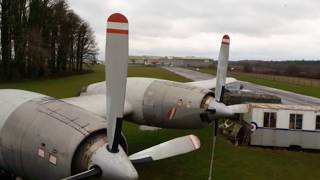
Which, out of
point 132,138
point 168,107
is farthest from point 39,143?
point 132,138

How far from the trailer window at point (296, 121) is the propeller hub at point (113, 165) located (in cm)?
1584

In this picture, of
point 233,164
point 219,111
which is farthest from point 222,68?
point 233,164

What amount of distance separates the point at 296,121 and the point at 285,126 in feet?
2.31

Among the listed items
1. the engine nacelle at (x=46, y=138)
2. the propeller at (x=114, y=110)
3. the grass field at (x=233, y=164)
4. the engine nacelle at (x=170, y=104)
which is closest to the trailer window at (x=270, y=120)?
the grass field at (x=233, y=164)

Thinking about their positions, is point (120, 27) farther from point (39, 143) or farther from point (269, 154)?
point (269, 154)

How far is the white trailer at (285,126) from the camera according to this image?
22266mm

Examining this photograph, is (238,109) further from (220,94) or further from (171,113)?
(171,113)

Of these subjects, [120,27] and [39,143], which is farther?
[39,143]

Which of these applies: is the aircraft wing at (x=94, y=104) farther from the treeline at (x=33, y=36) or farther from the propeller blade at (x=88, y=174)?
the treeline at (x=33, y=36)

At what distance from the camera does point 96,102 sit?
16.5 metres

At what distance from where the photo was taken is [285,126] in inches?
885

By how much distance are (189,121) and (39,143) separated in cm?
864

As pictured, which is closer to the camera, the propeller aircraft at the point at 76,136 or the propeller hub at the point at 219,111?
the propeller aircraft at the point at 76,136

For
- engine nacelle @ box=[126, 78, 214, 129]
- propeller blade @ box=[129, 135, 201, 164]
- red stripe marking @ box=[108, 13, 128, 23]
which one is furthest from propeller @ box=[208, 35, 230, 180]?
red stripe marking @ box=[108, 13, 128, 23]
